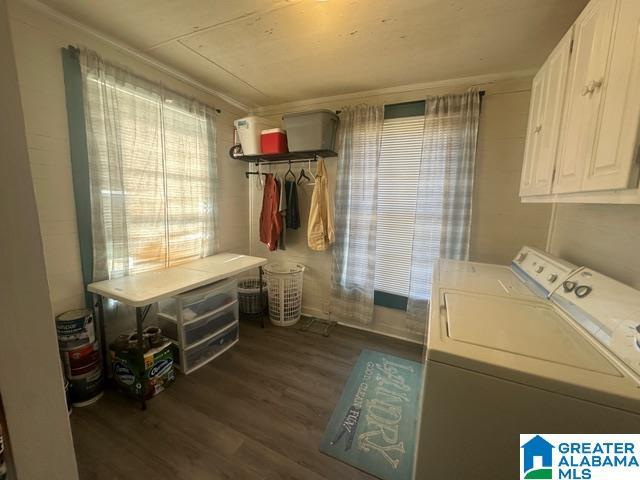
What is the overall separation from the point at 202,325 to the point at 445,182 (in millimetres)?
2390

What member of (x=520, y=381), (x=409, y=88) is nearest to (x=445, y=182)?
(x=409, y=88)

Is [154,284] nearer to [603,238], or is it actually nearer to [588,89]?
[588,89]

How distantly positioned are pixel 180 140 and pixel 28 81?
0.91 metres

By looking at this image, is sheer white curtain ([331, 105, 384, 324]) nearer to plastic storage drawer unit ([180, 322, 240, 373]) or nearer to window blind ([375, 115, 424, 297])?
window blind ([375, 115, 424, 297])

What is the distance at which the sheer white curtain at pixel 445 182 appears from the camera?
2.07 m

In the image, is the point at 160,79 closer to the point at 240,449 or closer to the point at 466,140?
the point at 466,140

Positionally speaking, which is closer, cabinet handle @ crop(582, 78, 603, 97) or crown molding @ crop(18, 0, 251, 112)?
cabinet handle @ crop(582, 78, 603, 97)

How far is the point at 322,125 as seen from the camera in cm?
230

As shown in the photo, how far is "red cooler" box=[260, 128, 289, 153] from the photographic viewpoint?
250 centimetres

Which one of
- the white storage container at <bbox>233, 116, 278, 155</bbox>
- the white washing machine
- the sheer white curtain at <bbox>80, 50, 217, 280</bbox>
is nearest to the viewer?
the white washing machine

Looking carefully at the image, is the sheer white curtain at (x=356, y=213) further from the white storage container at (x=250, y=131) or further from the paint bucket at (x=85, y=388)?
the paint bucket at (x=85, y=388)

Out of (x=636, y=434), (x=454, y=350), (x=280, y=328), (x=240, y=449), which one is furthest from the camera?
(x=280, y=328)

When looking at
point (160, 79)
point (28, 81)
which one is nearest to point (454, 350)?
point (28, 81)

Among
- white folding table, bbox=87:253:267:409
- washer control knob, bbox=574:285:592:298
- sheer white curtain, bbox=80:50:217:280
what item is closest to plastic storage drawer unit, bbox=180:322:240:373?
white folding table, bbox=87:253:267:409
